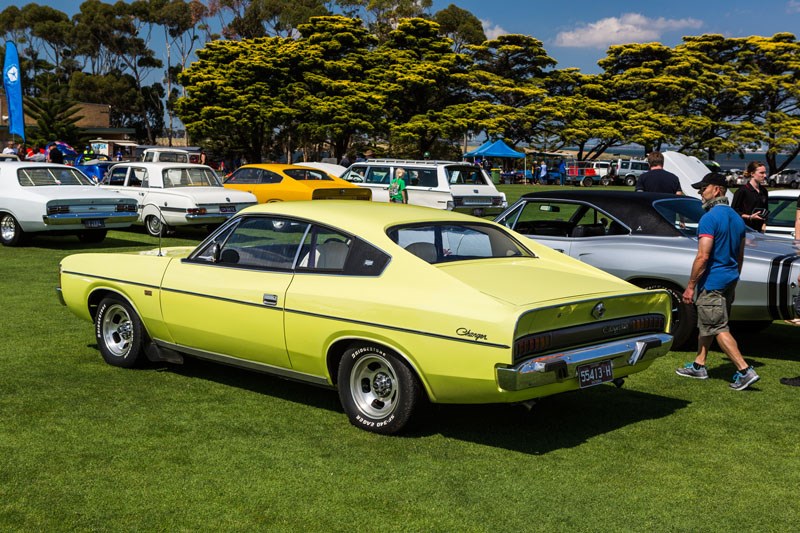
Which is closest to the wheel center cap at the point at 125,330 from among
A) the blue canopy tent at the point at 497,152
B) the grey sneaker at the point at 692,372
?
the grey sneaker at the point at 692,372

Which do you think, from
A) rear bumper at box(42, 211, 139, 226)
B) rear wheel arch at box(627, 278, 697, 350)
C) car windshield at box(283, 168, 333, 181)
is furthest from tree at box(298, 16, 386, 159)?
rear wheel arch at box(627, 278, 697, 350)

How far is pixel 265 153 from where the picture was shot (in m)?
62.9

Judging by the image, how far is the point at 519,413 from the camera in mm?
6609

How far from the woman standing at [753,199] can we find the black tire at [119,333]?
7.57m

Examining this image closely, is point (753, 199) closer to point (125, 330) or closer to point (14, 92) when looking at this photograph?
point (125, 330)

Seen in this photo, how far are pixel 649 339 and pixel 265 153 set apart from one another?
58.5 m

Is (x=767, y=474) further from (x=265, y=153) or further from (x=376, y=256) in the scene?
(x=265, y=153)

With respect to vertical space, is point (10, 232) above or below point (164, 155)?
below

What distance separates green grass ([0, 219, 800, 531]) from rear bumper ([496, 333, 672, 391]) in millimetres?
507

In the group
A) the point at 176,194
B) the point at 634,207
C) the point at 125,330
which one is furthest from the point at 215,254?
the point at 176,194

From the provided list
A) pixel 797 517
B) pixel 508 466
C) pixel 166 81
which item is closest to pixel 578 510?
pixel 508 466

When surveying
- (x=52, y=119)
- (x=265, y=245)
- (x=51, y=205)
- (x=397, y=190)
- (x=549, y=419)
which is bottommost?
(x=549, y=419)

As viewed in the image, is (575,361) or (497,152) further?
(497,152)

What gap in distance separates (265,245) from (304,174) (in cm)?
1671
